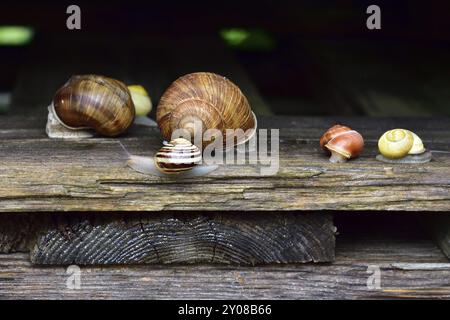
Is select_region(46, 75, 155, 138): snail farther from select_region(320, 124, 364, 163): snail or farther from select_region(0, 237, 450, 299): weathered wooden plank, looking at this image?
select_region(320, 124, 364, 163): snail

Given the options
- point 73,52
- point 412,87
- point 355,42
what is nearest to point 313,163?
point 412,87

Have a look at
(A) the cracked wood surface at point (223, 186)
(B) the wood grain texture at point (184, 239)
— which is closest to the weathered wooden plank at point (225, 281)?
(B) the wood grain texture at point (184, 239)

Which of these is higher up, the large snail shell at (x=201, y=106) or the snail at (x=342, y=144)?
the large snail shell at (x=201, y=106)

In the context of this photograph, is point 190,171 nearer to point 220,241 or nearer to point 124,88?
point 220,241

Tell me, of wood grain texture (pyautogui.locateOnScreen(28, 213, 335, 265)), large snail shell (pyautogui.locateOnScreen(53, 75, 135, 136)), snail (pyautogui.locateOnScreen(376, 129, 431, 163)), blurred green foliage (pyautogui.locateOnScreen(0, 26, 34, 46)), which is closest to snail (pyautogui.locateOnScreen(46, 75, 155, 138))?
large snail shell (pyautogui.locateOnScreen(53, 75, 135, 136))

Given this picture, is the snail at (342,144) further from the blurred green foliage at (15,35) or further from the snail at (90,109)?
the blurred green foliage at (15,35)

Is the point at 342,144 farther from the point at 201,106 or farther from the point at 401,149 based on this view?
the point at 201,106
